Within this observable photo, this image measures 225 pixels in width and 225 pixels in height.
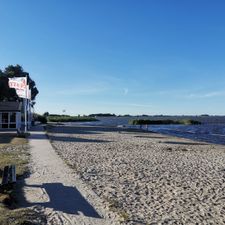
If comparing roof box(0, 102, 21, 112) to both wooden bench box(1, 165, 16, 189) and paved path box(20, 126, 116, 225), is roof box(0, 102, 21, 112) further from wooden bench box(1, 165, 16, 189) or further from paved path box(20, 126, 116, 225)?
wooden bench box(1, 165, 16, 189)

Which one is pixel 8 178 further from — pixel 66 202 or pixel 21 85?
pixel 21 85

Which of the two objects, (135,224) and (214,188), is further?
(214,188)

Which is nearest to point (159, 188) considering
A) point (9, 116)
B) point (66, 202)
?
point (66, 202)

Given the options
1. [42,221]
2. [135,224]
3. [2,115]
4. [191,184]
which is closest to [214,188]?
[191,184]

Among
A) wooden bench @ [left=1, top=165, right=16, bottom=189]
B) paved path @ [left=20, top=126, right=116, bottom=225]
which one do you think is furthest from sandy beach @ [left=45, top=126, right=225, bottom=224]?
wooden bench @ [left=1, top=165, right=16, bottom=189]

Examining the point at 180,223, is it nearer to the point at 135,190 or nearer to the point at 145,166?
the point at 135,190

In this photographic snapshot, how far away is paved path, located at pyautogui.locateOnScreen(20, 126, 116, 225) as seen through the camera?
7.44 meters

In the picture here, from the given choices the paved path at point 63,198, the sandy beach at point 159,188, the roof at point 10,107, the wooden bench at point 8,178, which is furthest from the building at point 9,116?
the wooden bench at point 8,178

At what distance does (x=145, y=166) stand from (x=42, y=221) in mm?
9156

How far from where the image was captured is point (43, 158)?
17031 millimetres

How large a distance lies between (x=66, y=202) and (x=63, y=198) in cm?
38

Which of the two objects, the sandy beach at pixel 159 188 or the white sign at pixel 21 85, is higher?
the white sign at pixel 21 85

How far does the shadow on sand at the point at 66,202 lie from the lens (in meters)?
7.94

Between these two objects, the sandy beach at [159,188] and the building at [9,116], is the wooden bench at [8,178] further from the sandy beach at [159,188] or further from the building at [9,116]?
the building at [9,116]
